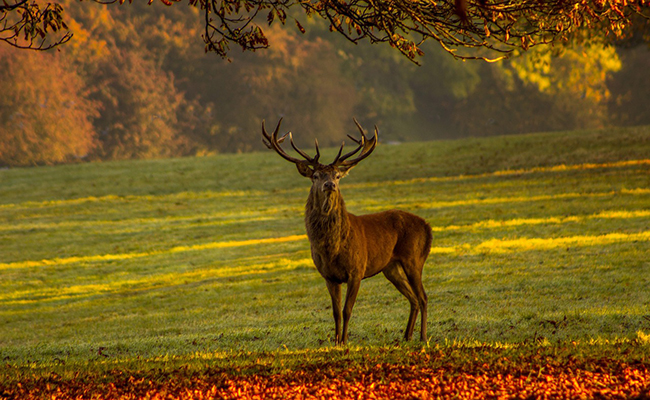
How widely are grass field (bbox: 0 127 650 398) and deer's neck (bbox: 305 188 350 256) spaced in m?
1.31

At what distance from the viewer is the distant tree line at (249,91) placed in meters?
53.2

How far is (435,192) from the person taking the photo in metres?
30.4

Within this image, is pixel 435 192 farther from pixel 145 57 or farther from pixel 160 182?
pixel 145 57

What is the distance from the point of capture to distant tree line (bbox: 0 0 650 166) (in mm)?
53188

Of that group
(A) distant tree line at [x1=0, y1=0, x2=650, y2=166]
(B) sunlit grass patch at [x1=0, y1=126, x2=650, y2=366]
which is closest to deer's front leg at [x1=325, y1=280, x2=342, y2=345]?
(B) sunlit grass patch at [x1=0, y1=126, x2=650, y2=366]

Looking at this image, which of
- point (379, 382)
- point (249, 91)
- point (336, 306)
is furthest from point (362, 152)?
point (249, 91)

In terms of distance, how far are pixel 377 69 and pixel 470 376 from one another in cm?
6320

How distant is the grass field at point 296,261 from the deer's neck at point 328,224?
51.5 inches

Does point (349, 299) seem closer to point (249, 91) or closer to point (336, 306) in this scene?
point (336, 306)

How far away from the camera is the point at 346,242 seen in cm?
1004

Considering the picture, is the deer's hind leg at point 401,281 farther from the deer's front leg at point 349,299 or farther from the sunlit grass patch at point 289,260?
the deer's front leg at point 349,299

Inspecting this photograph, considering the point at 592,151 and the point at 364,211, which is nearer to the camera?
the point at 364,211

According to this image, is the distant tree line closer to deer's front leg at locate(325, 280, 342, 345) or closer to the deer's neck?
the deer's neck

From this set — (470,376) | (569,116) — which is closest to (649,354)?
(470,376)
